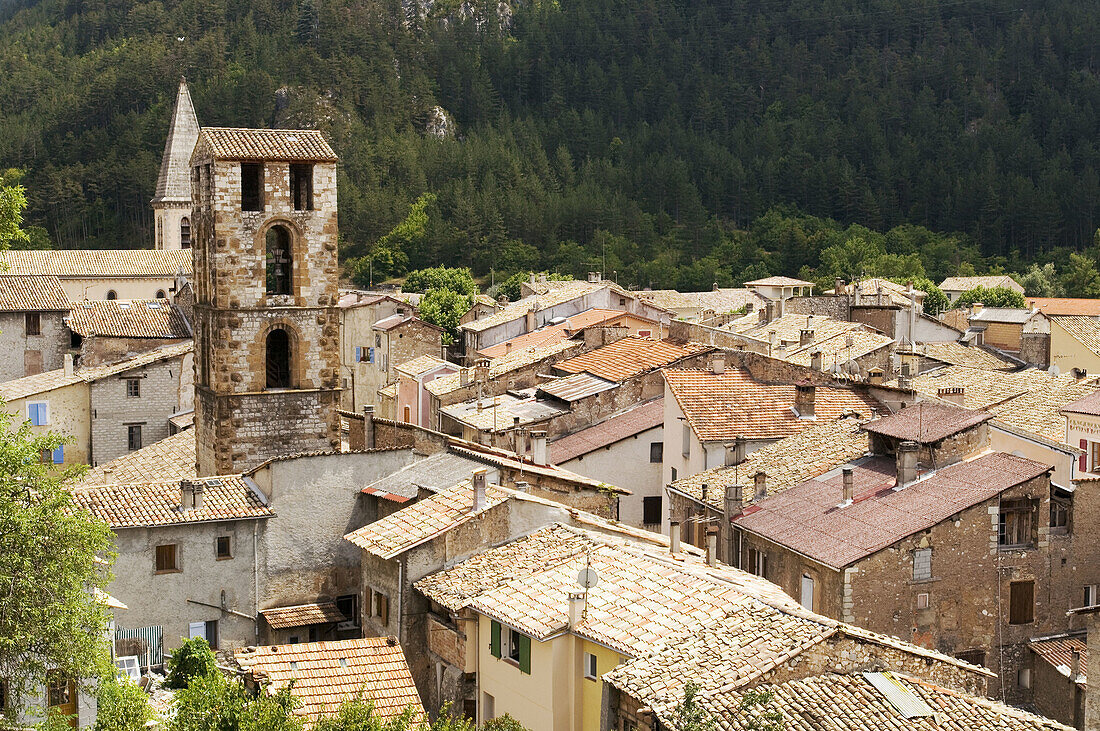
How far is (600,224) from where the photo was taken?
447 ft

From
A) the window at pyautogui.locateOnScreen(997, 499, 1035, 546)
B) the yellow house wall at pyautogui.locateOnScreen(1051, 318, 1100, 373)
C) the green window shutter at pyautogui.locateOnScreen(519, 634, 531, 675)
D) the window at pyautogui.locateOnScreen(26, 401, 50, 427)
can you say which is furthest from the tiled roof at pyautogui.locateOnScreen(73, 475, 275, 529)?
the yellow house wall at pyautogui.locateOnScreen(1051, 318, 1100, 373)

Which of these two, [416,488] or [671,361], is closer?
[416,488]

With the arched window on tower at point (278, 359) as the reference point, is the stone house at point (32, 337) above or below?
below

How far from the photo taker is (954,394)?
124 feet

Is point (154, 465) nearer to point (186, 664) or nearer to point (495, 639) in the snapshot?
point (186, 664)

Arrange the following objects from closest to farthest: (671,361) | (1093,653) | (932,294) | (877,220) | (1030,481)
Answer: (1093,653)
(1030,481)
(671,361)
(932,294)
(877,220)

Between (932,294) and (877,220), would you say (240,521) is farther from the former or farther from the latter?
(877,220)

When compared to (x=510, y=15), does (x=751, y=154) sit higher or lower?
lower

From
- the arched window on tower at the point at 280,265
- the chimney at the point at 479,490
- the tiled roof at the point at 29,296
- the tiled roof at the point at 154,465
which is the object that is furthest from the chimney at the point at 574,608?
the tiled roof at the point at 29,296

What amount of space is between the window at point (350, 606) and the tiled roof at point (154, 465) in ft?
30.0

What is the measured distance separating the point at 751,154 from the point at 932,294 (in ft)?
244

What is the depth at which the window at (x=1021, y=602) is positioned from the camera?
26109 millimetres

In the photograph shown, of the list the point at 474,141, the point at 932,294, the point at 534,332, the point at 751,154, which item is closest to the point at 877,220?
the point at 751,154

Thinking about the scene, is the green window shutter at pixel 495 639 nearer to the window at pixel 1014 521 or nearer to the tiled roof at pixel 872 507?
the tiled roof at pixel 872 507
